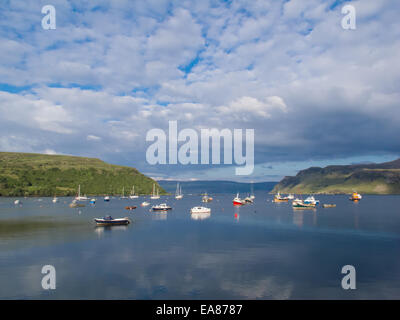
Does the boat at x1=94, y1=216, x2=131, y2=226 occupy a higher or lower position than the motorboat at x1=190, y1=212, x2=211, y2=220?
higher

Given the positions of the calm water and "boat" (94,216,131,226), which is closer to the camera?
the calm water

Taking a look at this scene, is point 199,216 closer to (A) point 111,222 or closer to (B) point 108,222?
(A) point 111,222

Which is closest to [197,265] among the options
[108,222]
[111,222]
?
[108,222]

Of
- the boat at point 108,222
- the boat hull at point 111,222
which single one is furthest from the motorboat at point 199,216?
the boat at point 108,222

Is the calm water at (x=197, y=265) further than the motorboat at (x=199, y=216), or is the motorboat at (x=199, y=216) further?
the motorboat at (x=199, y=216)

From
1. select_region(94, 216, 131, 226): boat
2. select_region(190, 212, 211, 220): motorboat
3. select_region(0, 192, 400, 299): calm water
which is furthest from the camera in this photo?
select_region(190, 212, 211, 220): motorboat

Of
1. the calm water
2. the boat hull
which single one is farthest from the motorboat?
the calm water

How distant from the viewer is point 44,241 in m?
64.4

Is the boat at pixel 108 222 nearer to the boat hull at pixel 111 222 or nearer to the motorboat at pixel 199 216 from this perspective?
the boat hull at pixel 111 222

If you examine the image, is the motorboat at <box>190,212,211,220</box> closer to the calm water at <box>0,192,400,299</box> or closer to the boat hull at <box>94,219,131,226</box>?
the boat hull at <box>94,219,131,226</box>

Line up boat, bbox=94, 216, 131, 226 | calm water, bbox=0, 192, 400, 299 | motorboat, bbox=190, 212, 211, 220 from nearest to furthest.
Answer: calm water, bbox=0, 192, 400, 299, boat, bbox=94, 216, 131, 226, motorboat, bbox=190, 212, 211, 220
